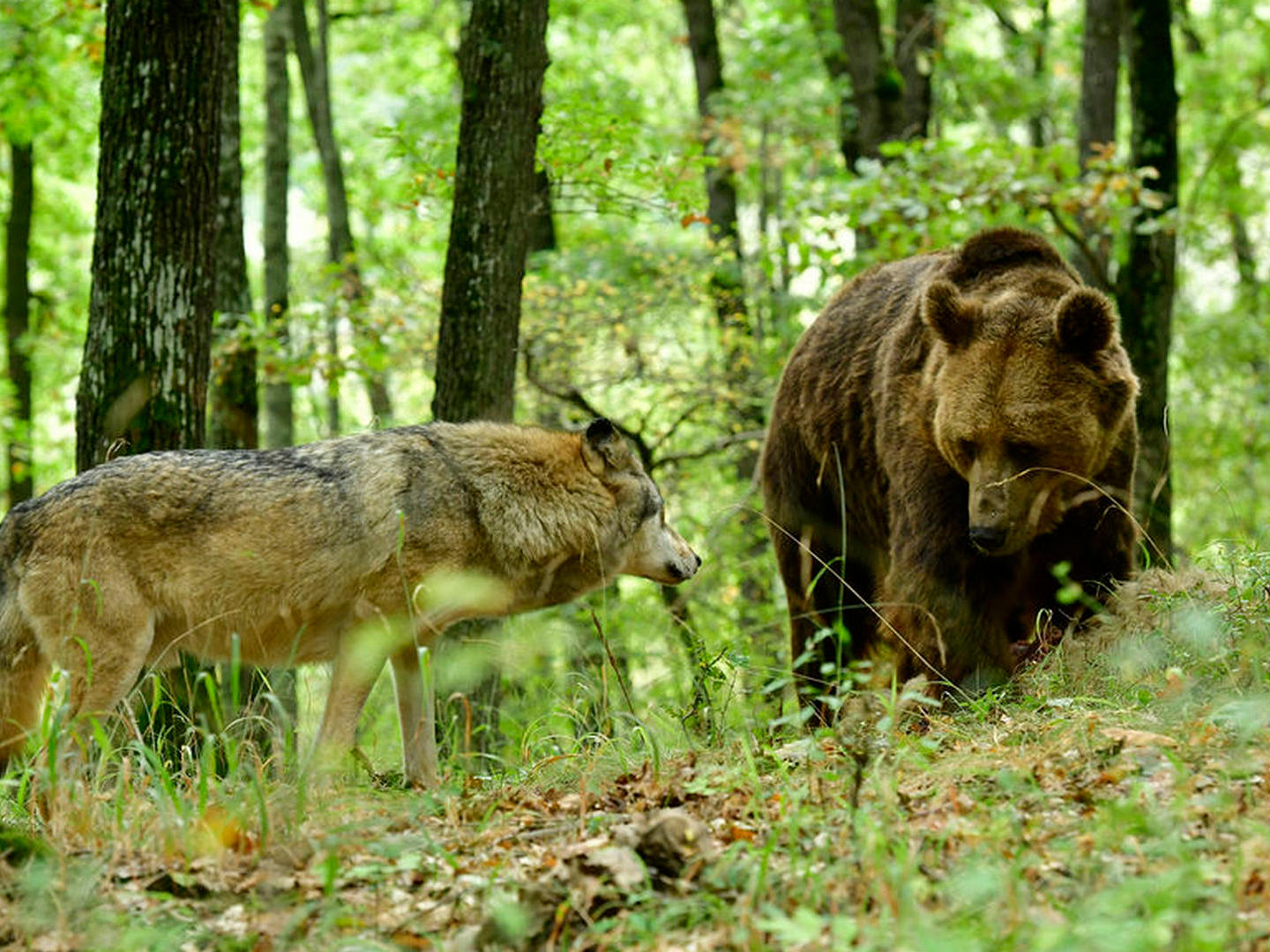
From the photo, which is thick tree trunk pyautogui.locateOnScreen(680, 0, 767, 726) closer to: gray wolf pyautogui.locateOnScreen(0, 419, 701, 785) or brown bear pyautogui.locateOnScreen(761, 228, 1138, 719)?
gray wolf pyautogui.locateOnScreen(0, 419, 701, 785)

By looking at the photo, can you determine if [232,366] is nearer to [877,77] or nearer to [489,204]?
[489,204]

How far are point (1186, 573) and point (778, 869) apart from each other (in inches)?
154

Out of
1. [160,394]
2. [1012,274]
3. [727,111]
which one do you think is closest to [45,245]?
[727,111]

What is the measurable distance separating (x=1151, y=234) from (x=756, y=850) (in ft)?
34.3

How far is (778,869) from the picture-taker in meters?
3.89

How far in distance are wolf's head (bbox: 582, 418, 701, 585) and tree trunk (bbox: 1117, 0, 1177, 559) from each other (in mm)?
6302

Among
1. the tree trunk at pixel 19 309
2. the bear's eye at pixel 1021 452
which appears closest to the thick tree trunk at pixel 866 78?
the bear's eye at pixel 1021 452

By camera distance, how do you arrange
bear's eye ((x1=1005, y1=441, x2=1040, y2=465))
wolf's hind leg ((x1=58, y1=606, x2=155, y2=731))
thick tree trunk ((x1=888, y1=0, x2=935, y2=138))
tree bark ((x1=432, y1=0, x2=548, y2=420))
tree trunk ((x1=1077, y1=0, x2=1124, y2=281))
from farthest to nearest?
thick tree trunk ((x1=888, y1=0, x2=935, y2=138)), tree trunk ((x1=1077, y1=0, x2=1124, y2=281)), tree bark ((x1=432, y1=0, x2=548, y2=420)), bear's eye ((x1=1005, y1=441, x2=1040, y2=465)), wolf's hind leg ((x1=58, y1=606, x2=155, y2=731))

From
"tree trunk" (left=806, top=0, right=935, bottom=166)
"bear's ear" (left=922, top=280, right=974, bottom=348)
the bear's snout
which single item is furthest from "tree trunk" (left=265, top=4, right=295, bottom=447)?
the bear's snout

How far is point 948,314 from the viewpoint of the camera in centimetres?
683

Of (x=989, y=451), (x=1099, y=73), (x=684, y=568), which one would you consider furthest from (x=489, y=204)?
(x=1099, y=73)

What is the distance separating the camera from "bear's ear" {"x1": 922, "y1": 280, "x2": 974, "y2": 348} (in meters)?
6.81

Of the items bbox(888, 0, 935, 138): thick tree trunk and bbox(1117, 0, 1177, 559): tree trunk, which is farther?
bbox(888, 0, 935, 138): thick tree trunk

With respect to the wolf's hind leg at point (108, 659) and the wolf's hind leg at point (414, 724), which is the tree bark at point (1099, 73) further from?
the wolf's hind leg at point (108, 659)
